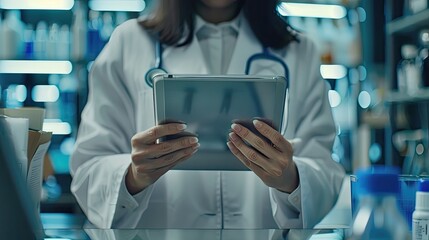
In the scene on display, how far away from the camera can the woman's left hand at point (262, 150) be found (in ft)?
3.13

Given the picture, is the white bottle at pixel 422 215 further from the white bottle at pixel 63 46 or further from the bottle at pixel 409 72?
the white bottle at pixel 63 46

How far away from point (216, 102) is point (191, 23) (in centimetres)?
44

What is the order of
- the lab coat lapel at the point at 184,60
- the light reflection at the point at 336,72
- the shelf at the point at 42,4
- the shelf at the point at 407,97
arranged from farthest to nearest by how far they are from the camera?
the light reflection at the point at 336,72 < the shelf at the point at 42,4 < the shelf at the point at 407,97 < the lab coat lapel at the point at 184,60

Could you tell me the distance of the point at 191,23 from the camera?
4.43 ft

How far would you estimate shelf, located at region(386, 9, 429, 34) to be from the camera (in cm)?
283

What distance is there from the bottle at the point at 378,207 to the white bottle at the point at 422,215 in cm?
3

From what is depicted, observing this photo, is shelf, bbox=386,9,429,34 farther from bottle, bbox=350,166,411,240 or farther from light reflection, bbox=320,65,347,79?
bottle, bbox=350,166,411,240

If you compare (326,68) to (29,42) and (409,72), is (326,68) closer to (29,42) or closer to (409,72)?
(409,72)

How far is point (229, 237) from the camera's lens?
77 centimetres

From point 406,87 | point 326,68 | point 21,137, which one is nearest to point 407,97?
point 406,87

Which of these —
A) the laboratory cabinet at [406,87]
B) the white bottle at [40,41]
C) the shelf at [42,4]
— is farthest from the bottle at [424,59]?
the white bottle at [40,41]

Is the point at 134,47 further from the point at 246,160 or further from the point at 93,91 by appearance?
the point at 246,160

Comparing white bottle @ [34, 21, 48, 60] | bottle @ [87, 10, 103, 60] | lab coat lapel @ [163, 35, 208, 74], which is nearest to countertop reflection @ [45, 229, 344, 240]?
lab coat lapel @ [163, 35, 208, 74]

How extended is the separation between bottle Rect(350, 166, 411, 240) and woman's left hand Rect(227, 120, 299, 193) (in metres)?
0.32
